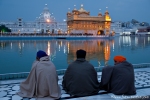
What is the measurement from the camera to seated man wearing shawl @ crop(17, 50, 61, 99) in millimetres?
3260

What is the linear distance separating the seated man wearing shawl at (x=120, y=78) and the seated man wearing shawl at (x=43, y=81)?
964 millimetres

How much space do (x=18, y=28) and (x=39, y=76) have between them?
47.5m

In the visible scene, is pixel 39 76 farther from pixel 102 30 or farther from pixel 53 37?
pixel 102 30

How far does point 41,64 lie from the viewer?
3340 mm

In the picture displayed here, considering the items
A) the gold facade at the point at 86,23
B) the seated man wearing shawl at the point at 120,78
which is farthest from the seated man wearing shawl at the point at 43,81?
the gold facade at the point at 86,23

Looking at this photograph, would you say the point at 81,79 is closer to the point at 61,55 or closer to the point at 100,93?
the point at 100,93

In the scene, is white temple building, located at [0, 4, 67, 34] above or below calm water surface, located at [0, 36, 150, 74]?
above

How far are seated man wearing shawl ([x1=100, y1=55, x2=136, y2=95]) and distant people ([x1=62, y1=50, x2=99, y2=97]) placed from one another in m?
0.26

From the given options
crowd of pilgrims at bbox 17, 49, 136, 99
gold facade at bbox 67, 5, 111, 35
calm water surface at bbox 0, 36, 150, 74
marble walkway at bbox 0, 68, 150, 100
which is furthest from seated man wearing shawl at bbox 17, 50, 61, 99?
gold facade at bbox 67, 5, 111, 35

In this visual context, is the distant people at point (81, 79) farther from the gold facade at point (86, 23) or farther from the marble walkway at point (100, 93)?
the gold facade at point (86, 23)

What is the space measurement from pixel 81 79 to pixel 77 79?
0.23 feet

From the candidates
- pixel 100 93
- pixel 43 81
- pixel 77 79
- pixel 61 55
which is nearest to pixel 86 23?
pixel 61 55

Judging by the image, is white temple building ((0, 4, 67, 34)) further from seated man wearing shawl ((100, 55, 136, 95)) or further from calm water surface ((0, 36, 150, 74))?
seated man wearing shawl ((100, 55, 136, 95))

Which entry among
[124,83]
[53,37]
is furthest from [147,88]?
[53,37]
